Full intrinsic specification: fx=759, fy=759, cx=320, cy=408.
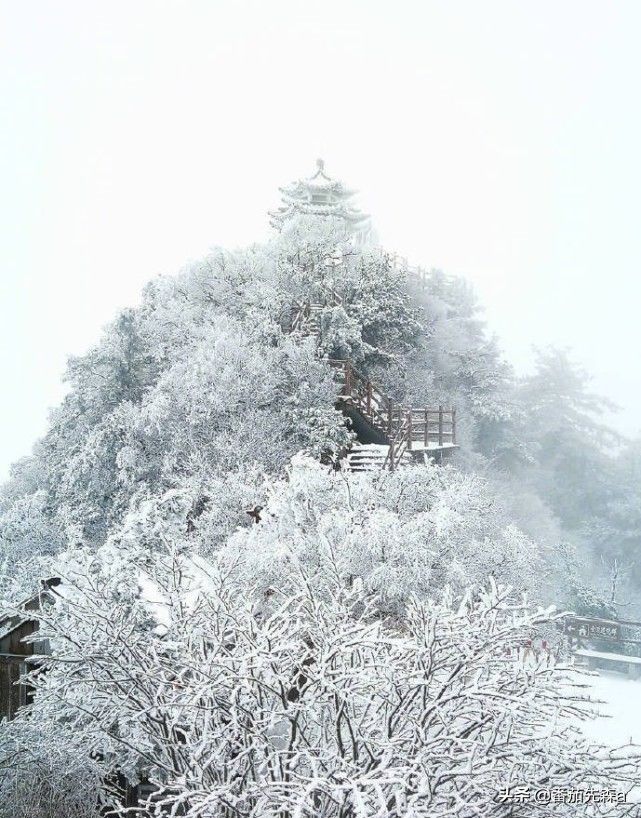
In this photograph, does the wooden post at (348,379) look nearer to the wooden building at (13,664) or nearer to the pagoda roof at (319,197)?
the wooden building at (13,664)

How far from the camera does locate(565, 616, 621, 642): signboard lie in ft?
87.7

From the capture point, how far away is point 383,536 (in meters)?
14.7

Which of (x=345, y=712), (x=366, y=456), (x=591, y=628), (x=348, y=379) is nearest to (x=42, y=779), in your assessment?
(x=345, y=712)

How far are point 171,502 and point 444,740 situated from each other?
38.2 feet

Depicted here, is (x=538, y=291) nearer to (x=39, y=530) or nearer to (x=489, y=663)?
(x=39, y=530)

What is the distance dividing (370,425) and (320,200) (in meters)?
33.0

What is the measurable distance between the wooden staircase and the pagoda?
23.9 m

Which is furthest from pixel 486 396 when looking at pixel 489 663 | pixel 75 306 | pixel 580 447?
pixel 75 306

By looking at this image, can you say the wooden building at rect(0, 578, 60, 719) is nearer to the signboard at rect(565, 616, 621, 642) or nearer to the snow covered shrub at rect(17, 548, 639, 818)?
the snow covered shrub at rect(17, 548, 639, 818)

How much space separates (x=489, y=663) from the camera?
22.5ft

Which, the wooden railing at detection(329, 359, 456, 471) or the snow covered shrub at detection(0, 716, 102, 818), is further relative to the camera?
the wooden railing at detection(329, 359, 456, 471)

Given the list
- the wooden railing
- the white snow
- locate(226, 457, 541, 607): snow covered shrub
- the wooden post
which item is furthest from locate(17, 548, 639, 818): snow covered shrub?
the wooden post

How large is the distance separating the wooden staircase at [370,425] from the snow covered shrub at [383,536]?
3892 mm

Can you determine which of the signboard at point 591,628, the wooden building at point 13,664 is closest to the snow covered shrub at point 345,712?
the wooden building at point 13,664
